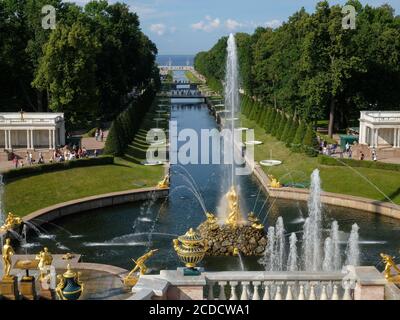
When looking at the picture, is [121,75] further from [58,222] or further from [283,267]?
[283,267]

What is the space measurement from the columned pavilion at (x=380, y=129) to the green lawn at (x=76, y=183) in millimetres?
21348

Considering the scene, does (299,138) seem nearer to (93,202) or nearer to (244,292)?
(93,202)

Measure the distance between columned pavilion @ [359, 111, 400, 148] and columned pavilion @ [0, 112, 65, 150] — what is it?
29.7 meters

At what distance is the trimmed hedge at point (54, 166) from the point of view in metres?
45.0

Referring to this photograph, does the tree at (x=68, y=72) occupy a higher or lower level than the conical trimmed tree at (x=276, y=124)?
higher

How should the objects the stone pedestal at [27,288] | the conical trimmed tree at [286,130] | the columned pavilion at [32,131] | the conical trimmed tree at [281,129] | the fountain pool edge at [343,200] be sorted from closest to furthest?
the stone pedestal at [27,288] < the fountain pool edge at [343,200] < the columned pavilion at [32,131] < the conical trimmed tree at [286,130] < the conical trimmed tree at [281,129]

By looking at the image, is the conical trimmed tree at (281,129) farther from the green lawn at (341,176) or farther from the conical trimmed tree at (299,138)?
the conical trimmed tree at (299,138)

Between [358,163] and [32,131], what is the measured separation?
3048 centimetres

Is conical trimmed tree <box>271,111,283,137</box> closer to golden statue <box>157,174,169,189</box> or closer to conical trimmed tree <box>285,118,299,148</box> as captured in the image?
conical trimmed tree <box>285,118,299,148</box>

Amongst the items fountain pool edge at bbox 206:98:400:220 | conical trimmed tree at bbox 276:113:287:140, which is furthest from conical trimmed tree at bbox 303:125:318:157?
fountain pool edge at bbox 206:98:400:220

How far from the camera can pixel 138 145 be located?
6353 centimetres

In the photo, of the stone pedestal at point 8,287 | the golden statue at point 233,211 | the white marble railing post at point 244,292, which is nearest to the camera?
the white marble railing post at point 244,292

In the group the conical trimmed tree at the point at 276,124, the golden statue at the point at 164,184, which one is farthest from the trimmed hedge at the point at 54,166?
the conical trimmed tree at the point at 276,124

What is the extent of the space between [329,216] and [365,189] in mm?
6374
